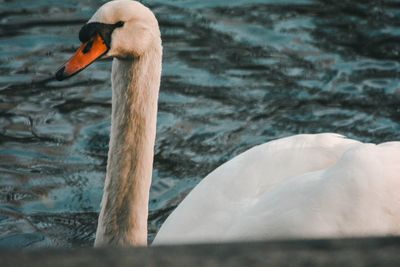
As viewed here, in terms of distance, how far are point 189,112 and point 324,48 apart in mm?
1486

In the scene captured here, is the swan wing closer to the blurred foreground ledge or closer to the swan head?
the swan head

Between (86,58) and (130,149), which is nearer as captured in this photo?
(86,58)

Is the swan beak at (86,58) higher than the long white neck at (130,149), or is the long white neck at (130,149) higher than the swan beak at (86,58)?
the swan beak at (86,58)

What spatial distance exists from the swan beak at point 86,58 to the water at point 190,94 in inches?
59.0

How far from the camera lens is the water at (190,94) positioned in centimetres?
615

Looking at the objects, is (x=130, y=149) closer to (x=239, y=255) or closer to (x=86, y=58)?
(x=86, y=58)

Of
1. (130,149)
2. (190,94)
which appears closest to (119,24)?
(130,149)

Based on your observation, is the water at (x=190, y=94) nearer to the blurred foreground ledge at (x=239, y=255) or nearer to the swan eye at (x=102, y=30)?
the swan eye at (x=102, y=30)

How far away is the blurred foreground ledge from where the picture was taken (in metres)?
1.33

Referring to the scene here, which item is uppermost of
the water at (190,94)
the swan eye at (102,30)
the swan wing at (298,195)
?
the swan eye at (102,30)

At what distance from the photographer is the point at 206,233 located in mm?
4320

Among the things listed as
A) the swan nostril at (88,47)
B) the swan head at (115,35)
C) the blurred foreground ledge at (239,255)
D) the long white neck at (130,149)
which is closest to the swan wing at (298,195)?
the long white neck at (130,149)

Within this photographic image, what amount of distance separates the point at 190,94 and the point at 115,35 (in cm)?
308

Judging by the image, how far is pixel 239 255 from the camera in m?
1.34
